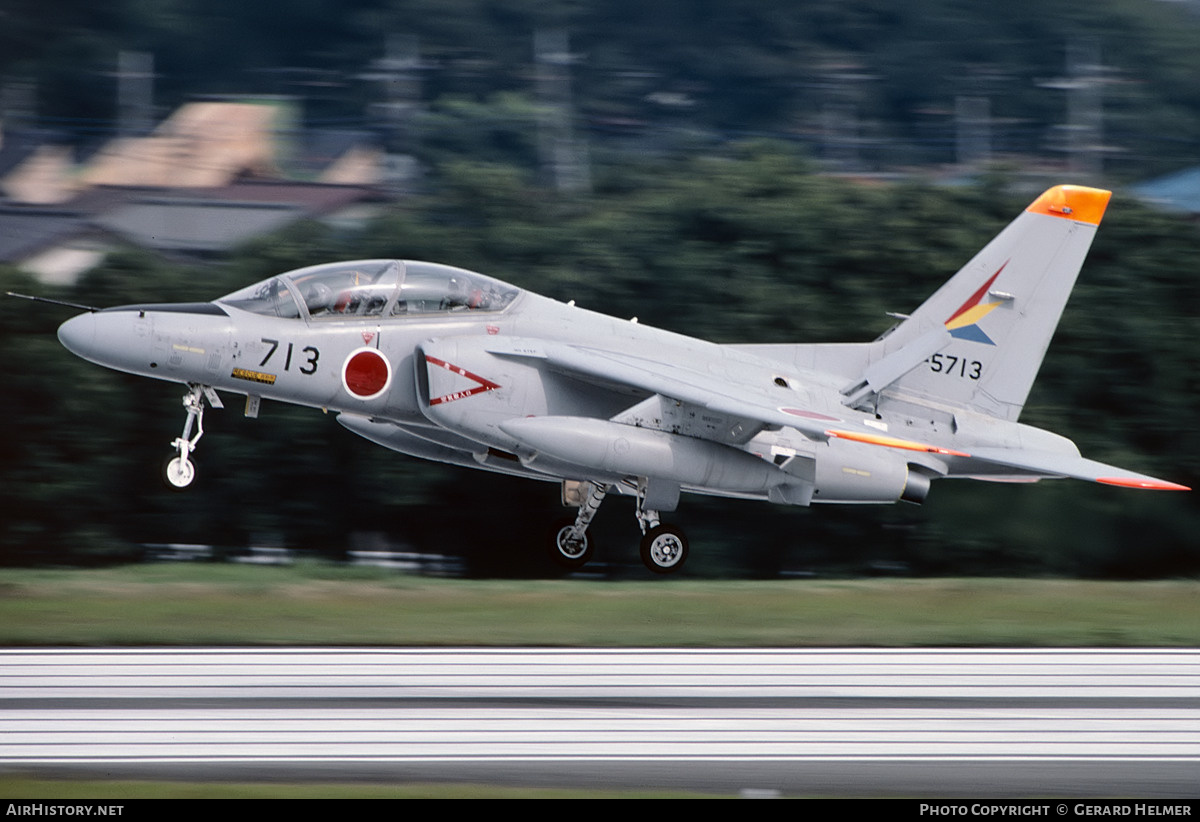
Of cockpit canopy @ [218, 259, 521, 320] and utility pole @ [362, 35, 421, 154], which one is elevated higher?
utility pole @ [362, 35, 421, 154]

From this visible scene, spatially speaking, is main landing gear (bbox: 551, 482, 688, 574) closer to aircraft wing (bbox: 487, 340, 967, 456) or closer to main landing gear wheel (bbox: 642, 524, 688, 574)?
main landing gear wheel (bbox: 642, 524, 688, 574)

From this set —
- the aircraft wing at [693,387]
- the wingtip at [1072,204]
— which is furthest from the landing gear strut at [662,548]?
the wingtip at [1072,204]

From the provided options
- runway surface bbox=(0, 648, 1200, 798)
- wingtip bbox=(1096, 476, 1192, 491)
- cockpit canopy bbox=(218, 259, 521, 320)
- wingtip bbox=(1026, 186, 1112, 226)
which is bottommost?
runway surface bbox=(0, 648, 1200, 798)

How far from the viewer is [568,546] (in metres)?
15.1

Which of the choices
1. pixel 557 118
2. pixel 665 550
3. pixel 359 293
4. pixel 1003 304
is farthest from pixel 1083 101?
pixel 359 293

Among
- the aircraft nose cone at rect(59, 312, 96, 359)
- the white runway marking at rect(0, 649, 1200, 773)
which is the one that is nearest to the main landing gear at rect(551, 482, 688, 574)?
the white runway marking at rect(0, 649, 1200, 773)

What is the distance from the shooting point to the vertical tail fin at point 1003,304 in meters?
15.1

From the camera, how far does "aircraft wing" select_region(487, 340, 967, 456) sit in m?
12.7

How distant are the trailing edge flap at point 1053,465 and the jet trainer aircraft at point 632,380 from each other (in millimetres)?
32

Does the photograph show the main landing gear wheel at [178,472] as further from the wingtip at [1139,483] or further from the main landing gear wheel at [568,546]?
the wingtip at [1139,483]

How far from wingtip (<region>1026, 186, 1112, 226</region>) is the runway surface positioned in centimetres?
538

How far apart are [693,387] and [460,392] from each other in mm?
2236

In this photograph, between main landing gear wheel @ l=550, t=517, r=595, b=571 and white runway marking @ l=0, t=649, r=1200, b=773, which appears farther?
main landing gear wheel @ l=550, t=517, r=595, b=571
